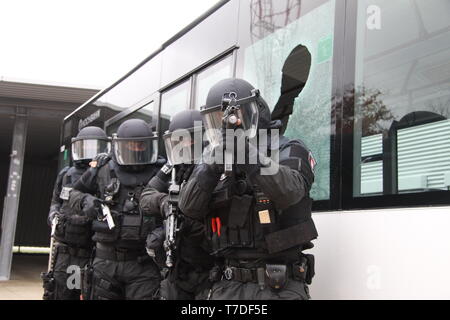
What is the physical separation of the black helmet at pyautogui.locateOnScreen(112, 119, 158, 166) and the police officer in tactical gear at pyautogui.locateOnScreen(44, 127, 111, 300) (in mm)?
1324

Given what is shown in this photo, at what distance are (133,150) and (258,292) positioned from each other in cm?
195

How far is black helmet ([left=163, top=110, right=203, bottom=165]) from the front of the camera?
3082 mm

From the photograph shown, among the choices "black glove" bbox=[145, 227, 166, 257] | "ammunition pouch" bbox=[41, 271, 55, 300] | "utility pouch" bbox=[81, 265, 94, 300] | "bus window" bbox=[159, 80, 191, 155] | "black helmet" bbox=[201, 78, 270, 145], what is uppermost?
"bus window" bbox=[159, 80, 191, 155]

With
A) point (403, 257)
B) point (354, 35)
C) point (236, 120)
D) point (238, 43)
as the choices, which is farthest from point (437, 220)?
point (238, 43)

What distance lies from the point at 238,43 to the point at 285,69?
56cm

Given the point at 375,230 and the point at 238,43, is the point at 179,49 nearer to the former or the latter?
the point at 238,43

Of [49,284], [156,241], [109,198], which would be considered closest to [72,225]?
[49,284]

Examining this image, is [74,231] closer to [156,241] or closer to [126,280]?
[126,280]

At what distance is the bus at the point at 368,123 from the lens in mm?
1854

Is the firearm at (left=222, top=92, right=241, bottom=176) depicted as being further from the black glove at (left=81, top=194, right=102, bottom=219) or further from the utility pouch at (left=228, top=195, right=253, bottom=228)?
the black glove at (left=81, top=194, right=102, bottom=219)

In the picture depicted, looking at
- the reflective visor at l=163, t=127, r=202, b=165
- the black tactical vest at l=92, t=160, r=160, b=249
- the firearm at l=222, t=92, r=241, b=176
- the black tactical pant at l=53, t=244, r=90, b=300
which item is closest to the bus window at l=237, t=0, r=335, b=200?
the reflective visor at l=163, t=127, r=202, b=165

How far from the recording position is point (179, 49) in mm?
4219

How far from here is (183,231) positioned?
2895 millimetres

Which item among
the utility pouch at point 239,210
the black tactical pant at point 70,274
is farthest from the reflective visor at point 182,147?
the black tactical pant at point 70,274
